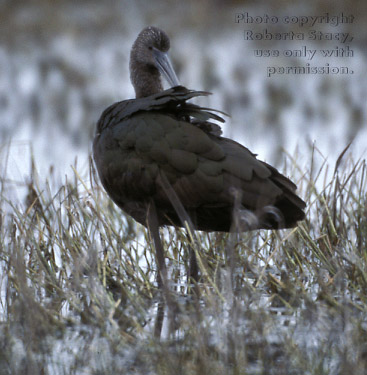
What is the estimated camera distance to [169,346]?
10.3 feet

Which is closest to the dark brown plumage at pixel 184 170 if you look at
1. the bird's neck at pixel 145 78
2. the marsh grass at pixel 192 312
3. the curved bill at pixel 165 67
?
the marsh grass at pixel 192 312

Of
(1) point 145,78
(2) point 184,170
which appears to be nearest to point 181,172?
(2) point 184,170

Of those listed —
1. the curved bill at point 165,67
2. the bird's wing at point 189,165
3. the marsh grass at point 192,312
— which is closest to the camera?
the marsh grass at point 192,312

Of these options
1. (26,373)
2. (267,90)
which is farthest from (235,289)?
(267,90)

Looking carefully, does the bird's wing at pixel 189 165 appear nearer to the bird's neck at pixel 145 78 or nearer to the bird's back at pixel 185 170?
the bird's back at pixel 185 170

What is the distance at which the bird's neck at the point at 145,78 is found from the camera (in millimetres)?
5043

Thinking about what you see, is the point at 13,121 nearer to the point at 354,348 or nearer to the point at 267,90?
the point at 267,90

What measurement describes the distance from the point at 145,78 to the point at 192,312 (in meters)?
2.11

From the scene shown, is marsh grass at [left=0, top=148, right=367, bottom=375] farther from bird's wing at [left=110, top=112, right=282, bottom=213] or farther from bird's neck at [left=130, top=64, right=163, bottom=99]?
bird's neck at [left=130, top=64, right=163, bottom=99]

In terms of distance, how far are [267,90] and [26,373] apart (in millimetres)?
6793

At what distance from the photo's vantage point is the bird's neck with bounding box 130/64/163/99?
16.5 ft

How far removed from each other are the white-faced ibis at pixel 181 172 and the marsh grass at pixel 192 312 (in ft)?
0.70

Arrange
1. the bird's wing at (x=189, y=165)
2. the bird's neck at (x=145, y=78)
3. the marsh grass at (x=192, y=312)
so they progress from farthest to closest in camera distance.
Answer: the bird's neck at (x=145, y=78) → the bird's wing at (x=189, y=165) → the marsh grass at (x=192, y=312)

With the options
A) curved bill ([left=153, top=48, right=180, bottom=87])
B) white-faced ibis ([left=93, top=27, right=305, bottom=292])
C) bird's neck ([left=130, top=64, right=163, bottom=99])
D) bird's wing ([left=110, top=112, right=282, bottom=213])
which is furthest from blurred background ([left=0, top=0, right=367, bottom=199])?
bird's wing ([left=110, top=112, right=282, bottom=213])
